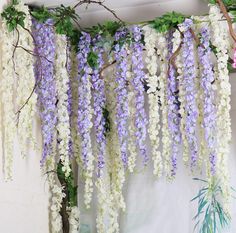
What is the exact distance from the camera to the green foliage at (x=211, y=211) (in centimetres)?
282

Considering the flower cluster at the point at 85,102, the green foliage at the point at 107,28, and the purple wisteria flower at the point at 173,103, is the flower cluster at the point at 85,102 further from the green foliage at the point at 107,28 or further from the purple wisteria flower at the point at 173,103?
the purple wisteria flower at the point at 173,103

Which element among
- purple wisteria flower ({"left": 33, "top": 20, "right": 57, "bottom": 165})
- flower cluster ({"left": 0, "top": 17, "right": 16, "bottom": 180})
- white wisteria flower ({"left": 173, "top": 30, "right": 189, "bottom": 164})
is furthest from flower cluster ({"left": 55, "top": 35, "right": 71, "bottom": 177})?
white wisteria flower ({"left": 173, "top": 30, "right": 189, "bottom": 164})

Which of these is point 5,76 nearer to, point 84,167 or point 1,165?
point 1,165

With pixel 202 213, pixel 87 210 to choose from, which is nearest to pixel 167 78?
pixel 202 213

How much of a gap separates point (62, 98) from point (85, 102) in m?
0.13

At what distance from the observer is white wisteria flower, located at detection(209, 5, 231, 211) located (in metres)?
2.47

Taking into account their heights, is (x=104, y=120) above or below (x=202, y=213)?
above

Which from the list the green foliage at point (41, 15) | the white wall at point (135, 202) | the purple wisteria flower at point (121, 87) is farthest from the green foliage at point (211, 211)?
the green foliage at point (41, 15)

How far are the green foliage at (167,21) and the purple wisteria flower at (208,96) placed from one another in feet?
0.42

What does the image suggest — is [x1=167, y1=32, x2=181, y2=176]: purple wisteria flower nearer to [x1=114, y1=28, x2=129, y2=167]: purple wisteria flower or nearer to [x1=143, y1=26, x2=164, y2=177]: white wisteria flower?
[x1=143, y1=26, x2=164, y2=177]: white wisteria flower

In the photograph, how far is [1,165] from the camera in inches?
102

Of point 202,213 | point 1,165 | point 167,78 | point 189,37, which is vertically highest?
point 189,37

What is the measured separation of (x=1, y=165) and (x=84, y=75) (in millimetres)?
647

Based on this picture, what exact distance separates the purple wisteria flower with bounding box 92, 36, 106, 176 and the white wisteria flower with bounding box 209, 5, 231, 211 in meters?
0.64
